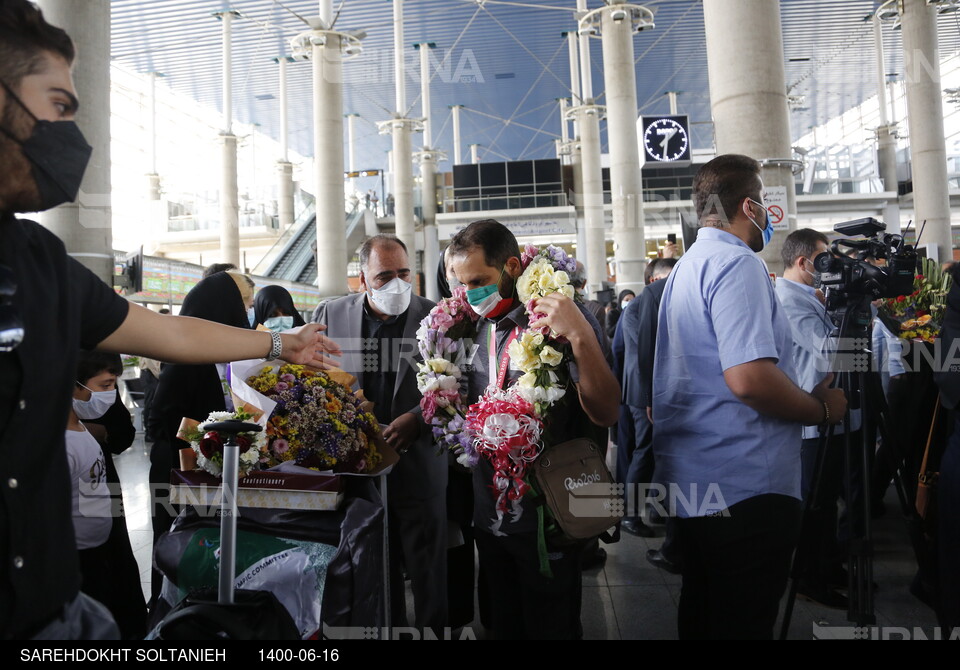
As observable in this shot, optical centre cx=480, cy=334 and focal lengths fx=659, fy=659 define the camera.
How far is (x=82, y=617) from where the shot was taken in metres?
1.42

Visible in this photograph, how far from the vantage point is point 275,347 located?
210 centimetres

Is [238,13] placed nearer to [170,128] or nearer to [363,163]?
[170,128]

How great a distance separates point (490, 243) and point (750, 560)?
1.45 m

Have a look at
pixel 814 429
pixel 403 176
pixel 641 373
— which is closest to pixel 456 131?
pixel 403 176

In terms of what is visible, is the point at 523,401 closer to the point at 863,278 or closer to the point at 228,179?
the point at 863,278

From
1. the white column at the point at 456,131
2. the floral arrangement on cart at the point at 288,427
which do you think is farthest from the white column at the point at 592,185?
the floral arrangement on cart at the point at 288,427

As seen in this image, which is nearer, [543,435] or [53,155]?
[53,155]

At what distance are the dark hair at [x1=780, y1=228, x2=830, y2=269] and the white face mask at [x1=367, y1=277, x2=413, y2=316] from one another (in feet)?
7.84

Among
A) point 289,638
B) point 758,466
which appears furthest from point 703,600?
point 289,638

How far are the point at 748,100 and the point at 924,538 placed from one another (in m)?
3.40

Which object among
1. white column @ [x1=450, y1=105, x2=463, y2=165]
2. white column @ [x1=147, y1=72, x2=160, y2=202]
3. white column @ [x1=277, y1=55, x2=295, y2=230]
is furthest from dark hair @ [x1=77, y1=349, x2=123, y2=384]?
white column @ [x1=450, y1=105, x2=463, y2=165]

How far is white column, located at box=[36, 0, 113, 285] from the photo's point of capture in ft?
15.9

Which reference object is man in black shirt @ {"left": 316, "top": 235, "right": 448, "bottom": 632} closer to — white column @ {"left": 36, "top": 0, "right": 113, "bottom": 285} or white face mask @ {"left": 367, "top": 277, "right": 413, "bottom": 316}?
white face mask @ {"left": 367, "top": 277, "right": 413, "bottom": 316}

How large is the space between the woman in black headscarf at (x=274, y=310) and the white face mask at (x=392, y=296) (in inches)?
48.5
